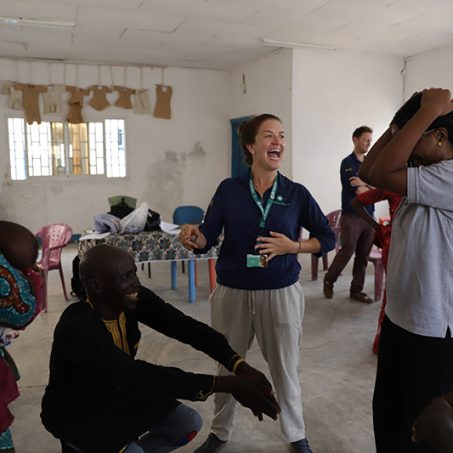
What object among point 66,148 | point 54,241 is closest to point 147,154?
point 66,148

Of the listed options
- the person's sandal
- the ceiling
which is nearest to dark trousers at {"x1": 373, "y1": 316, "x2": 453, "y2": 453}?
the person's sandal

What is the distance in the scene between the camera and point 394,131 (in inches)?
61.5

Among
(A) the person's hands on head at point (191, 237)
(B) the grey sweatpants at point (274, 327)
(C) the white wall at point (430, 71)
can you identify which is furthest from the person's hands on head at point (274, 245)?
(C) the white wall at point (430, 71)

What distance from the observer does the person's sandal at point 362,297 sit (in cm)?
480

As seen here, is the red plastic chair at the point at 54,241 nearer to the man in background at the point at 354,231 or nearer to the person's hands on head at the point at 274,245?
the man in background at the point at 354,231

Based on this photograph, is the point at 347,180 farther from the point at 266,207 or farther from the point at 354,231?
the point at 266,207

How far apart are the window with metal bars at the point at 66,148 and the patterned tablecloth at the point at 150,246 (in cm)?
425

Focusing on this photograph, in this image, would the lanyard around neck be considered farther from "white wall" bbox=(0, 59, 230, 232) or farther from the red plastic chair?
"white wall" bbox=(0, 59, 230, 232)

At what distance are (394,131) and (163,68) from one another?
24.8 feet

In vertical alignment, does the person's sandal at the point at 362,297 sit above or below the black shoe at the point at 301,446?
above

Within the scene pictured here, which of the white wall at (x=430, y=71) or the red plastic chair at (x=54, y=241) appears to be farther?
the white wall at (x=430, y=71)

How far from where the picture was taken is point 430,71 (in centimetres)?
701

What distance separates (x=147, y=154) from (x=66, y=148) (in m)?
1.34

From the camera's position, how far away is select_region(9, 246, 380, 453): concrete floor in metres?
2.53
